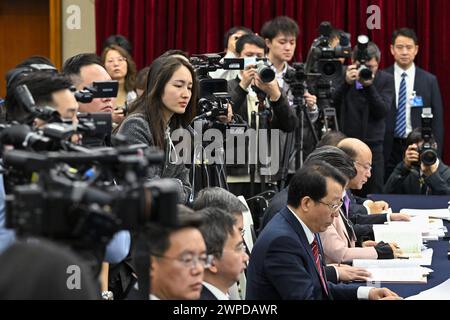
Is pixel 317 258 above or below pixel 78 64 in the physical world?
below

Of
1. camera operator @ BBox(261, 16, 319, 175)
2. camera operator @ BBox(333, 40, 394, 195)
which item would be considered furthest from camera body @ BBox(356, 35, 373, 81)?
camera operator @ BBox(261, 16, 319, 175)

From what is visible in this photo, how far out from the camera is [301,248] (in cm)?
345

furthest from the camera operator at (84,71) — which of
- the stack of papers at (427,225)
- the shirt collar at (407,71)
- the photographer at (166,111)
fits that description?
the shirt collar at (407,71)

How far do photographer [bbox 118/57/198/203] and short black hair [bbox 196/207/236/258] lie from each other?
1017mm

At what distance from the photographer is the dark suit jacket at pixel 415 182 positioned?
6344 mm

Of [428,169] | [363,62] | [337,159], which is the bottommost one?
[428,169]

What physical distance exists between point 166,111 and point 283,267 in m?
1.19

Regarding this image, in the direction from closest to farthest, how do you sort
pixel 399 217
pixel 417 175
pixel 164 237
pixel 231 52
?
pixel 164 237 < pixel 399 217 < pixel 417 175 < pixel 231 52

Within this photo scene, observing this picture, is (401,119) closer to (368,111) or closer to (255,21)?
(368,111)

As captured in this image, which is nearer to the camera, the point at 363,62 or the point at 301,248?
the point at 301,248

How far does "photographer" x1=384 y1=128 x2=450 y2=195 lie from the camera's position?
6.34 metres

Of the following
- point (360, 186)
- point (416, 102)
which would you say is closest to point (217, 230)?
point (360, 186)
